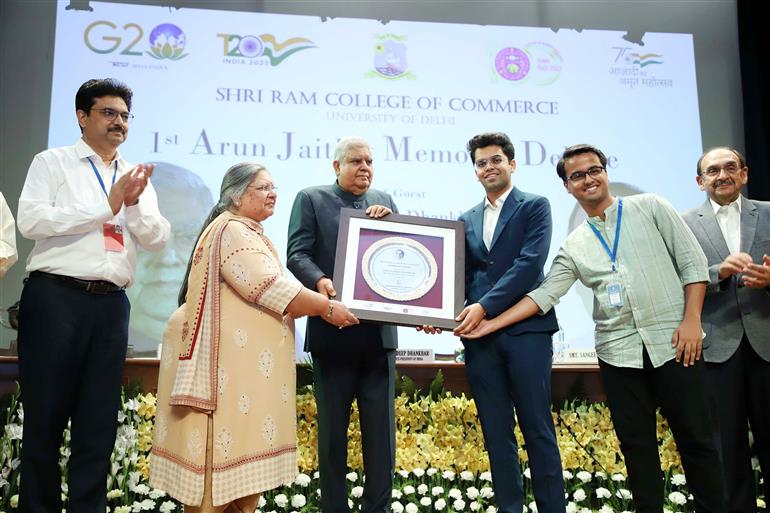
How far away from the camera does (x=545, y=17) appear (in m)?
5.07

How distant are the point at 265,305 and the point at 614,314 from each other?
130cm

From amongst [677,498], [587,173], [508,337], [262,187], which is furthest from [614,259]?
[262,187]

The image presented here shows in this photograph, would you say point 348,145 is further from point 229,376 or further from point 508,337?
point 229,376

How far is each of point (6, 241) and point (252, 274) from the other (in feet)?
3.55

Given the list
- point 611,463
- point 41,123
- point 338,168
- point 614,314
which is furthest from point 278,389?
point 41,123

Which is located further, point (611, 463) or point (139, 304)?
point (139, 304)

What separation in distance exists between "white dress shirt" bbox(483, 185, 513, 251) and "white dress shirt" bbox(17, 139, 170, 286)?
1.33m

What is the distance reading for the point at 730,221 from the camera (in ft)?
9.94

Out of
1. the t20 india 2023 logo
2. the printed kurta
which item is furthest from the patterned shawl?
the t20 india 2023 logo

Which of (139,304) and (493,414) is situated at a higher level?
(139,304)

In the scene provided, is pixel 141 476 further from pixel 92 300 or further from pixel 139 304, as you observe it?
pixel 139 304

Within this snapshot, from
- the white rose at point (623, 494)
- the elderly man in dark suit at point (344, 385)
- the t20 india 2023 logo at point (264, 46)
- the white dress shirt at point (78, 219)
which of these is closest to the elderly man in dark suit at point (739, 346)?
the white rose at point (623, 494)

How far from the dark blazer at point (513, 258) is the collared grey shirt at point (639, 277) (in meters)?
0.07

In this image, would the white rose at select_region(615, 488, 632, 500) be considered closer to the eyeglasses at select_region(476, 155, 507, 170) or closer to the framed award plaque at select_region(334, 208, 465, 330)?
the framed award plaque at select_region(334, 208, 465, 330)
